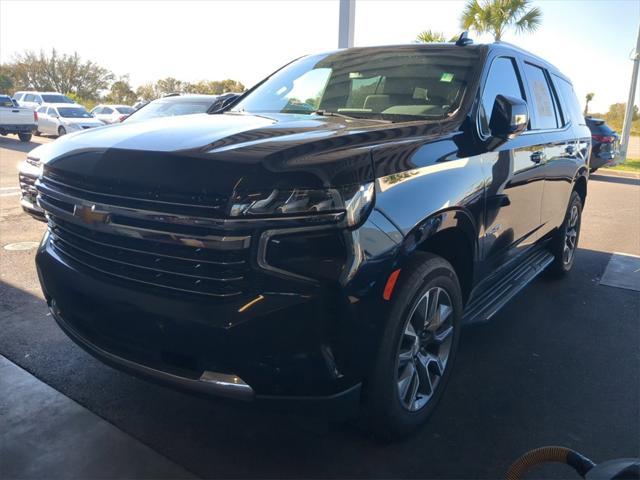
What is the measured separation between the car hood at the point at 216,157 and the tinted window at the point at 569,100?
Result: 2.96m

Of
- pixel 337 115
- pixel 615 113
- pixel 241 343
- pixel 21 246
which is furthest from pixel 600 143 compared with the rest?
pixel 615 113

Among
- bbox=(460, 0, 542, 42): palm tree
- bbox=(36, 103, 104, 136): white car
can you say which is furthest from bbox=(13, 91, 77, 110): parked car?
bbox=(460, 0, 542, 42): palm tree

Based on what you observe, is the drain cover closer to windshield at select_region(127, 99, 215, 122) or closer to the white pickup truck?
windshield at select_region(127, 99, 215, 122)

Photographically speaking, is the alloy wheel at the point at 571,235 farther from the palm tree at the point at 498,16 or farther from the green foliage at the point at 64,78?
the green foliage at the point at 64,78

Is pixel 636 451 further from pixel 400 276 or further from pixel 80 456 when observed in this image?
pixel 80 456

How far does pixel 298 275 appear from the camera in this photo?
6.61 feet

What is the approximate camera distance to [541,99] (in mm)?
4406

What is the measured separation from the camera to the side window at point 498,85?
327cm

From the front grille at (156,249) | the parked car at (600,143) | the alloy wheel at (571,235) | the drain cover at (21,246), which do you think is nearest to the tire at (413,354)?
the front grille at (156,249)

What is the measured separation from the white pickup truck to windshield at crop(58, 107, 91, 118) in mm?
923

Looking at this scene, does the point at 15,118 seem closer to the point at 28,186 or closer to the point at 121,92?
the point at 28,186

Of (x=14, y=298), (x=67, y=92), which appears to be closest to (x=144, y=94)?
(x=67, y=92)

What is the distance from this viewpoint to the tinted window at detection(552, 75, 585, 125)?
503 centimetres

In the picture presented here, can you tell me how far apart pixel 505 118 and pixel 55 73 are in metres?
55.2
